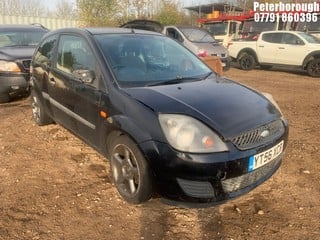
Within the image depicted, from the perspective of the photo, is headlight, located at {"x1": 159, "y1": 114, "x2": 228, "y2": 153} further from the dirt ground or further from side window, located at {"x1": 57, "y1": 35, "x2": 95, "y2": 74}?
side window, located at {"x1": 57, "y1": 35, "x2": 95, "y2": 74}

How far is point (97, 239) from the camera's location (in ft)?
8.61

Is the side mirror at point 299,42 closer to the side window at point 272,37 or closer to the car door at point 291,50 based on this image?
the car door at point 291,50

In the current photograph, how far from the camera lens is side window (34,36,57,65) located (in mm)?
4500

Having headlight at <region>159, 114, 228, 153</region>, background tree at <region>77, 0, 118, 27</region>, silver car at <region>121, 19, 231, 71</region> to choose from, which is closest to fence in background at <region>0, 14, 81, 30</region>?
background tree at <region>77, 0, 118, 27</region>

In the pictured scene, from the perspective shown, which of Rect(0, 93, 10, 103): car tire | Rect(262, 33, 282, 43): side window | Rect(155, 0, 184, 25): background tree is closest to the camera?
Rect(0, 93, 10, 103): car tire

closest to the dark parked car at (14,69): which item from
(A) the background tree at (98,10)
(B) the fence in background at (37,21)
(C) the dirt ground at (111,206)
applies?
(C) the dirt ground at (111,206)

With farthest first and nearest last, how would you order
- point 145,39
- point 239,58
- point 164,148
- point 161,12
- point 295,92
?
point 161,12 < point 239,58 < point 295,92 < point 145,39 < point 164,148

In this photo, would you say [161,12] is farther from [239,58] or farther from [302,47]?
[302,47]

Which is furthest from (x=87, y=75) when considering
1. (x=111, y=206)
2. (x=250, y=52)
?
(x=250, y=52)

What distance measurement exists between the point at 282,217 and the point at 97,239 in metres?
1.58

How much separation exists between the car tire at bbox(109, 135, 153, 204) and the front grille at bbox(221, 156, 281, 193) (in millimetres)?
622

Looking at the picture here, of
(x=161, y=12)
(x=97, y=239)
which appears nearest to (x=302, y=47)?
(x=97, y=239)

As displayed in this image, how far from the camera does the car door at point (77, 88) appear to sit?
3352 mm

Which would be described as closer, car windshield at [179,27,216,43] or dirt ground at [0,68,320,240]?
dirt ground at [0,68,320,240]
